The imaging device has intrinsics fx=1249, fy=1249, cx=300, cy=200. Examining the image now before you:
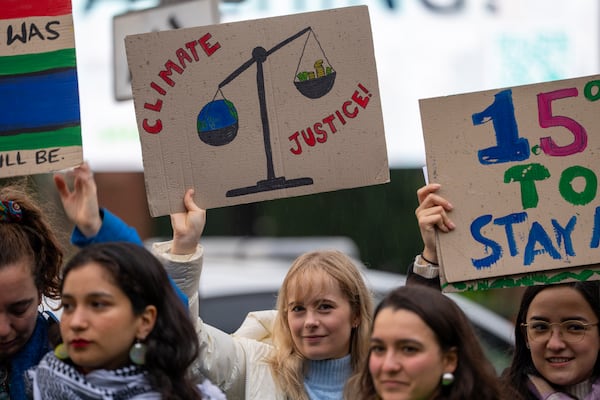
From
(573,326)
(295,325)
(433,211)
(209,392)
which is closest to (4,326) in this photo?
(209,392)

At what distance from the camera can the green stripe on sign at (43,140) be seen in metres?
4.24

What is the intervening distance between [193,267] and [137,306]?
2.41 ft

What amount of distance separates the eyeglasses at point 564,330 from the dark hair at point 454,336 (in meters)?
0.68

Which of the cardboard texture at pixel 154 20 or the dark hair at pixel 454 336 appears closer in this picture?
the dark hair at pixel 454 336

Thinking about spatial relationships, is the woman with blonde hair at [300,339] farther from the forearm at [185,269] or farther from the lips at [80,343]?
the lips at [80,343]

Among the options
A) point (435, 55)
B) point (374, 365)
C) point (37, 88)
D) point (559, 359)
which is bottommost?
point (559, 359)

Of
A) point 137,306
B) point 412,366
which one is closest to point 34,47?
point 137,306

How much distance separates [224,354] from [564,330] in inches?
47.4

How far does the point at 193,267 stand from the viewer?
14.0 feet

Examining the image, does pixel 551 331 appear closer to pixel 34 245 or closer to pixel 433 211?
pixel 433 211

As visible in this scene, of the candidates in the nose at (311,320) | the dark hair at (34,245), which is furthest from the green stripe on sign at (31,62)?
the nose at (311,320)

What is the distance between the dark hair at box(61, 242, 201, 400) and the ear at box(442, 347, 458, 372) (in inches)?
28.5

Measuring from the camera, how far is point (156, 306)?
3588 mm

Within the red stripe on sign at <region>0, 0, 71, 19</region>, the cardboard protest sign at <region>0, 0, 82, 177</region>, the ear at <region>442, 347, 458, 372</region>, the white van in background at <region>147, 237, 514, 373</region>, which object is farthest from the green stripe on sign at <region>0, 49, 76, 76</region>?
the white van in background at <region>147, 237, 514, 373</region>
